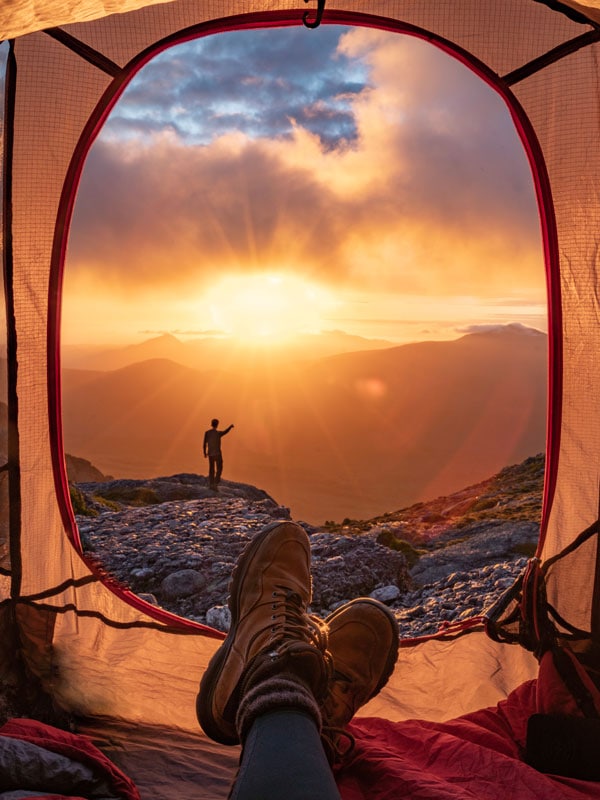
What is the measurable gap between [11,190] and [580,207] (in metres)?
2.06

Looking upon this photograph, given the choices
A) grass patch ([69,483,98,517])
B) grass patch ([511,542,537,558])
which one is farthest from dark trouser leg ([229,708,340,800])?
grass patch ([69,483,98,517])

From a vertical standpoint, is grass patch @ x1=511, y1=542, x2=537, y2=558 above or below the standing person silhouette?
below

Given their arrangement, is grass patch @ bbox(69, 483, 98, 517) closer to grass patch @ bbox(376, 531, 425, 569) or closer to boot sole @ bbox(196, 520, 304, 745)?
grass patch @ bbox(376, 531, 425, 569)

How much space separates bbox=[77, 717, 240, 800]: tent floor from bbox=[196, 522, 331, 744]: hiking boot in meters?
0.22

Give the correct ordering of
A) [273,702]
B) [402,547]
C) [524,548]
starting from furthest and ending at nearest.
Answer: [402,547] → [524,548] → [273,702]

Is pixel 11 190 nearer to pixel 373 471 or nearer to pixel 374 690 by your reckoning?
pixel 374 690

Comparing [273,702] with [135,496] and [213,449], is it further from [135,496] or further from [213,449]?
[135,496]

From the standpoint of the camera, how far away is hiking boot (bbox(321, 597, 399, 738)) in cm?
229

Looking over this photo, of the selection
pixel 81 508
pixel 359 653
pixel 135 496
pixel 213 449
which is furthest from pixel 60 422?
pixel 135 496

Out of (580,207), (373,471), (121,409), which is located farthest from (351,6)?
(121,409)

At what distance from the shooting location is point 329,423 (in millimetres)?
37781

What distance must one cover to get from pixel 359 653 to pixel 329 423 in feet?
116

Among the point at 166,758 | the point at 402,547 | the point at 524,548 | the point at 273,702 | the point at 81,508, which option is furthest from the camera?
the point at 81,508

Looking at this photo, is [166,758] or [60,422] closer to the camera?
[166,758]
